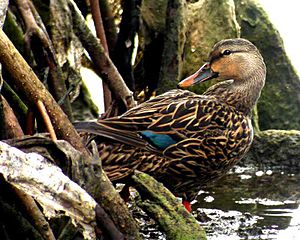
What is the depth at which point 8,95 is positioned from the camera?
6000 mm

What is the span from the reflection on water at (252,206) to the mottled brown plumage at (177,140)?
0.33 meters

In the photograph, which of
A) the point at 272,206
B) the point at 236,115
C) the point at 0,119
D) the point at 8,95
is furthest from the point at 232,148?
the point at 0,119

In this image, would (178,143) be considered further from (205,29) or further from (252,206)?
(205,29)

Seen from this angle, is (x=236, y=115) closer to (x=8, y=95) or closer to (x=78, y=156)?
(x=8, y=95)

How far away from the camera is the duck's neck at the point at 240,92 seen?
7070 millimetres

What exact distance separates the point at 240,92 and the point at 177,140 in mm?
835

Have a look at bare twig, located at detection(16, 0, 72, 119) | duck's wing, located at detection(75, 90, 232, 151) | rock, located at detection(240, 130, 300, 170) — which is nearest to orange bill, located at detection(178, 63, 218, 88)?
duck's wing, located at detection(75, 90, 232, 151)

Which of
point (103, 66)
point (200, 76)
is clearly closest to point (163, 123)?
point (103, 66)

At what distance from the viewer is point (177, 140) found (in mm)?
6543

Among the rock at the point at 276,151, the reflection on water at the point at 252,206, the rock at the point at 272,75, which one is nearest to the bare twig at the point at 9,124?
the reflection on water at the point at 252,206

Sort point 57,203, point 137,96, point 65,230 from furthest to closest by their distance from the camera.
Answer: point 137,96 < point 65,230 < point 57,203

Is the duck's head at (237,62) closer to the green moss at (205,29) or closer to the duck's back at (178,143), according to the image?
the duck's back at (178,143)

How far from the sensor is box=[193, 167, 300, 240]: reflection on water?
21.2 ft

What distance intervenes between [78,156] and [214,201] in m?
2.65
